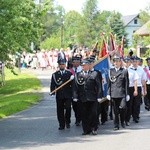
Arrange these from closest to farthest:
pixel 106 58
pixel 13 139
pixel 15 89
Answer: pixel 13 139
pixel 106 58
pixel 15 89

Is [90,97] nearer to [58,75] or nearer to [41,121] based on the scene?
[58,75]

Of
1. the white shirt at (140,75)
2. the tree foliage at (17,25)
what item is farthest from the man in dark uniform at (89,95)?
the tree foliage at (17,25)

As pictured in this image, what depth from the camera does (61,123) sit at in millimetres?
14352

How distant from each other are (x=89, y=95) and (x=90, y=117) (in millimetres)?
541

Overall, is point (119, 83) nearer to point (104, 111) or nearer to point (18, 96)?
point (104, 111)

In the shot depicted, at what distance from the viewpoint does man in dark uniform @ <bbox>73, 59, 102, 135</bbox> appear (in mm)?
13391

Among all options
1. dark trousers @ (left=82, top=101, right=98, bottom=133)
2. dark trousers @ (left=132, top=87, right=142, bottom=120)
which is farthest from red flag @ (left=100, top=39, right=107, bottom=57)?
dark trousers @ (left=82, top=101, right=98, bottom=133)

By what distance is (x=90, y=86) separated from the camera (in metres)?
13.5

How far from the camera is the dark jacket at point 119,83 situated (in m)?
14.0

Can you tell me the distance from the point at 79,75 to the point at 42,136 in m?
1.78

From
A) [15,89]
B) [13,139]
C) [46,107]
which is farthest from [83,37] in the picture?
[13,139]

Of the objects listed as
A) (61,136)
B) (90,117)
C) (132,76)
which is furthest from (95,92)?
(132,76)

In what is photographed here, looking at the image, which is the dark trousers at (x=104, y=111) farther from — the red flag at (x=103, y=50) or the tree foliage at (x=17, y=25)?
the tree foliage at (x=17, y=25)

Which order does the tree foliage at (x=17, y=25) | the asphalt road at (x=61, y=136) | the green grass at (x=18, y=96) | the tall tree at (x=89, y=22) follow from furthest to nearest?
the tall tree at (x=89, y=22) < the green grass at (x=18, y=96) < the tree foliage at (x=17, y=25) < the asphalt road at (x=61, y=136)
